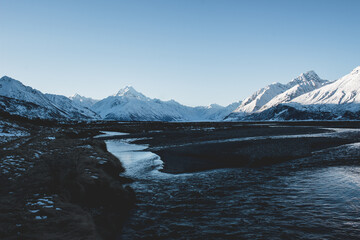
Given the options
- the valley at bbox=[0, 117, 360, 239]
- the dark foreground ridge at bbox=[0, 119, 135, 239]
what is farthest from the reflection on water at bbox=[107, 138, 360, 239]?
the dark foreground ridge at bbox=[0, 119, 135, 239]

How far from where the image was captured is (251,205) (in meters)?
16.3

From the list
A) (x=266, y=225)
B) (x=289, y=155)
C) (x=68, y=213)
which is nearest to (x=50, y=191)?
(x=68, y=213)

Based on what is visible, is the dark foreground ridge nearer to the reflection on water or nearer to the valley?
the valley

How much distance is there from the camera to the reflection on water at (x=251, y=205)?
498 inches

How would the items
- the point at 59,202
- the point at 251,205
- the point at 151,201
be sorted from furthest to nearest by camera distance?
the point at 151,201 → the point at 251,205 → the point at 59,202

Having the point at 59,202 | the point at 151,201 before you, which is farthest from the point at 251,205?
the point at 59,202

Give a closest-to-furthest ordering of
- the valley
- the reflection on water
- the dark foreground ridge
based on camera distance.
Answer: the dark foreground ridge
the valley
the reflection on water

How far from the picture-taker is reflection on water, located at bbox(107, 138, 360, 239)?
12.6m

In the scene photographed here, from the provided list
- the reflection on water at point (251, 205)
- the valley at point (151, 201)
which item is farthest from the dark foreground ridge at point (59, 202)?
the reflection on water at point (251, 205)

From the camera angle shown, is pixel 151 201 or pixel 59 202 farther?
pixel 151 201

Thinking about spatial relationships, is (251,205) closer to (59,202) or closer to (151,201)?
(151,201)

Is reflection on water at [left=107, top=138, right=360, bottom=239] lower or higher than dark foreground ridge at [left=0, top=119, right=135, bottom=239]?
lower

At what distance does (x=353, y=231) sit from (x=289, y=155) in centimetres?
2361

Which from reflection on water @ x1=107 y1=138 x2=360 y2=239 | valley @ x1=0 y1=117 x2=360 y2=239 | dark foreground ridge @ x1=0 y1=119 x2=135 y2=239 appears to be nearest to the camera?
dark foreground ridge @ x1=0 y1=119 x2=135 y2=239
